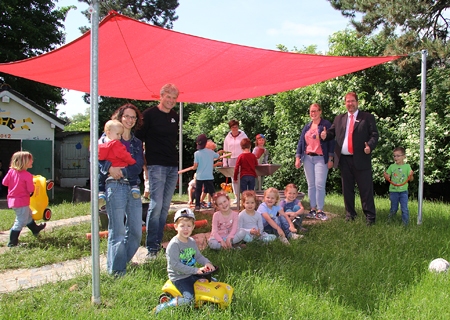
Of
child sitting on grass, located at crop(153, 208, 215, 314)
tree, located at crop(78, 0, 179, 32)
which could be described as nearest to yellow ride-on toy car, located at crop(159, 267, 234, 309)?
child sitting on grass, located at crop(153, 208, 215, 314)

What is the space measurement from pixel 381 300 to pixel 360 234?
6.32 ft

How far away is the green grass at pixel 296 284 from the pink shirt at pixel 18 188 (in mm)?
686

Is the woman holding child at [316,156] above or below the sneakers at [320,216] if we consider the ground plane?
above

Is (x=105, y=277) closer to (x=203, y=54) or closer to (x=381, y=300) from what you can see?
(x=381, y=300)

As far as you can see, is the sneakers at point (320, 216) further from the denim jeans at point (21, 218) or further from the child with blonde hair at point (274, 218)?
the denim jeans at point (21, 218)

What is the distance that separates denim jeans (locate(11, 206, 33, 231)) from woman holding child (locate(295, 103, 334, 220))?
3.86 metres

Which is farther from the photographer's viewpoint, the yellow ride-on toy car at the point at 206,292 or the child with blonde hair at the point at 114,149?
the child with blonde hair at the point at 114,149

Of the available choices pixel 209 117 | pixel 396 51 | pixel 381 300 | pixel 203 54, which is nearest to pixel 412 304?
pixel 381 300

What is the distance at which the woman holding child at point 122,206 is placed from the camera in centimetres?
354

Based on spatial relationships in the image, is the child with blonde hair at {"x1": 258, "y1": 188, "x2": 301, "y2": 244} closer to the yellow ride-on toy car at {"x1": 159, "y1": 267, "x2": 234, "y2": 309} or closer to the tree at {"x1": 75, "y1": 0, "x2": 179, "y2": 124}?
the yellow ride-on toy car at {"x1": 159, "y1": 267, "x2": 234, "y2": 309}

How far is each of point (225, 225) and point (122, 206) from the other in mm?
1446

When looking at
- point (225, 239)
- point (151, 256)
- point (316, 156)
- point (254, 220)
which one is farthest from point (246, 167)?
point (151, 256)

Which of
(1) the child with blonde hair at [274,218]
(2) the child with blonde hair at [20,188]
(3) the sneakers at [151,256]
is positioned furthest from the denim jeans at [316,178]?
(2) the child with blonde hair at [20,188]

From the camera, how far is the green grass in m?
2.90
